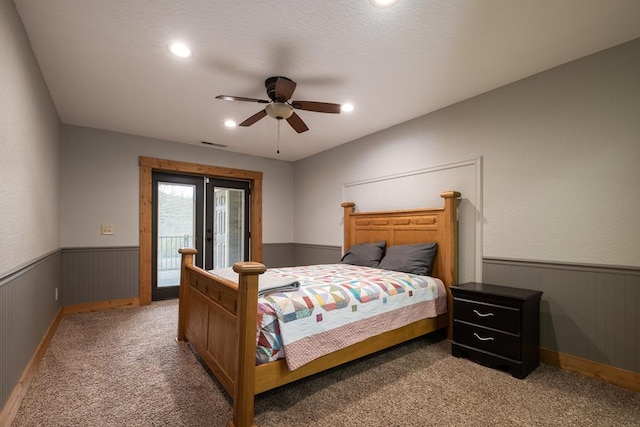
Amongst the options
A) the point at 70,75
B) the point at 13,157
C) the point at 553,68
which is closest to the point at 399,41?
the point at 553,68

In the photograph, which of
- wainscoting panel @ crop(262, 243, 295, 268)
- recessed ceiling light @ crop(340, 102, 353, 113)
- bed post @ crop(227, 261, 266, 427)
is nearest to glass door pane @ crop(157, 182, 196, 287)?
wainscoting panel @ crop(262, 243, 295, 268)

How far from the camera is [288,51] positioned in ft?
7.78

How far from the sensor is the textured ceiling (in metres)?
1.93

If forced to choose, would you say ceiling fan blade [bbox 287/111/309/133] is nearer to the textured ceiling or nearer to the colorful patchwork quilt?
the textured ceiling

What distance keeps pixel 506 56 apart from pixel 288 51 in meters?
1.76

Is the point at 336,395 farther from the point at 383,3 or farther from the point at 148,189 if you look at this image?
the point at 148,189

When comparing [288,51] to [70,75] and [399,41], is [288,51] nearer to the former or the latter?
[399,41]

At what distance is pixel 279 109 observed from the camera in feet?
9.09

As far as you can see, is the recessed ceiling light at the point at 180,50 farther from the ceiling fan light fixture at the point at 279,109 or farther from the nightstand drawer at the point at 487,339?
the nightstand drawer at the point at 487,339

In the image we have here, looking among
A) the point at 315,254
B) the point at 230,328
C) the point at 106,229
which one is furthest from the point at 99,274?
the point at 230,328

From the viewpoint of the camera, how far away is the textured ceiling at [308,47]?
6.32 feet

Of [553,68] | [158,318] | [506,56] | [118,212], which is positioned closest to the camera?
[506,56]

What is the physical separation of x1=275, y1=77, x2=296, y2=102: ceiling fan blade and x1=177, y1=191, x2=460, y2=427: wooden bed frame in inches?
64.4

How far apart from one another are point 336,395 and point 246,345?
0.83 metres
